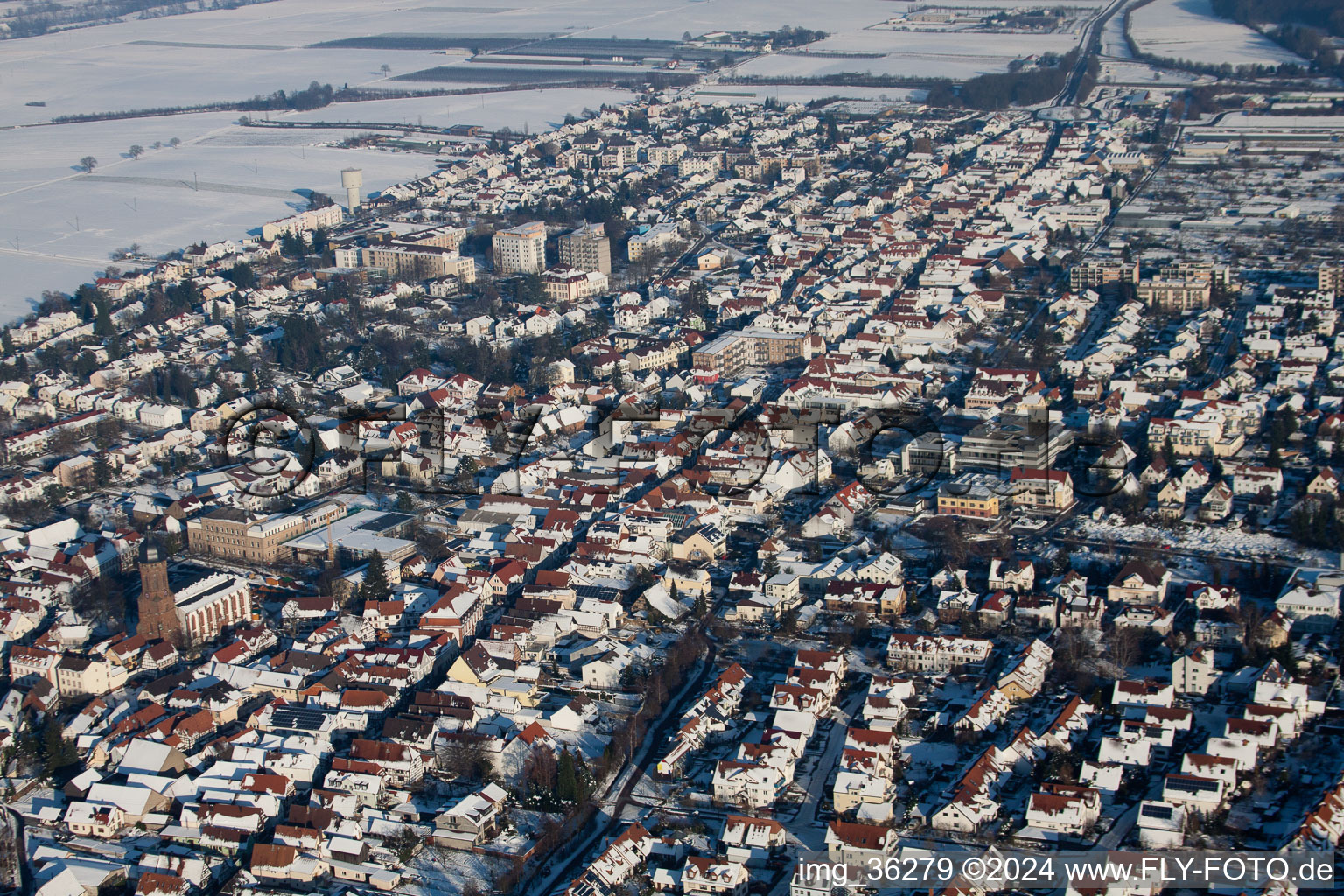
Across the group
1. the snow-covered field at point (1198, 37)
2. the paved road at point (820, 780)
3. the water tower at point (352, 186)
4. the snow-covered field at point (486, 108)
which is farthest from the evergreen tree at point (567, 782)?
the snow-covered field at point (1198, 37)

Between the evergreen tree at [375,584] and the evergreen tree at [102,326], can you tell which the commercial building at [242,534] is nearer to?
the evergreen tree at [375,584]

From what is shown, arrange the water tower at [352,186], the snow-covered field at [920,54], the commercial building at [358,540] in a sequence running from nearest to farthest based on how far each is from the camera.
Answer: the commercial building at [358,540], the water tower at [352,186], the snow-covered field at [920,54]

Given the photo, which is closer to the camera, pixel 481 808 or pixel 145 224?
pixel 481 808

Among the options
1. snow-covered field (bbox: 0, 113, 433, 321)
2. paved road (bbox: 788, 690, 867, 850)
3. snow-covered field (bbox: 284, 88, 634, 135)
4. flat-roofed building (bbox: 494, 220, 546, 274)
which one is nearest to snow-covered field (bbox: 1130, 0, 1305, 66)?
snow-covered field (bbox: 284, 88, 634, 135)

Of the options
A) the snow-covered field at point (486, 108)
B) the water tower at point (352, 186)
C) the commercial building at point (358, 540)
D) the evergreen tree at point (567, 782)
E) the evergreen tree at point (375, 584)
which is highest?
the evergreen tree at point (567, 782)

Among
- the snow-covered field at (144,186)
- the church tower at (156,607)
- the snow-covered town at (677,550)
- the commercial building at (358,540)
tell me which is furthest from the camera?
the snow-covered field at (144,186)

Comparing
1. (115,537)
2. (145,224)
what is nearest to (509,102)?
(145,224)

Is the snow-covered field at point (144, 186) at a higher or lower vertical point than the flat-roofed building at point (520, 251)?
lower

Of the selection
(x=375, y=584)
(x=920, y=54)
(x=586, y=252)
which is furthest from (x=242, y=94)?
(x=375, y=584)

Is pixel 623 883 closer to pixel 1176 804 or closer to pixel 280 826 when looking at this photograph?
pixel 280 826
